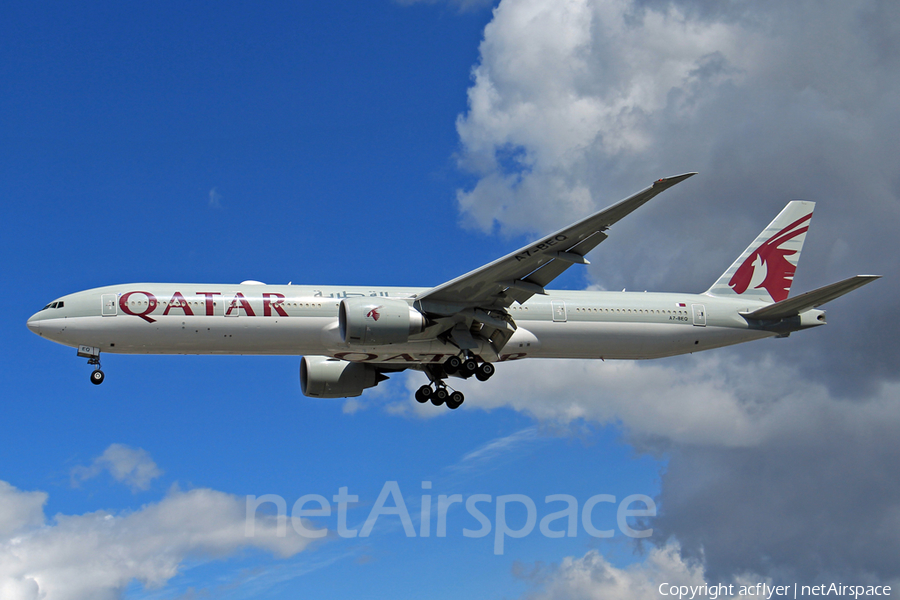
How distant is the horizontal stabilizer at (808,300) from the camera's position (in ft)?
98.5

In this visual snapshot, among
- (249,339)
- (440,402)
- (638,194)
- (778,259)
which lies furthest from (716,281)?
(249,339)

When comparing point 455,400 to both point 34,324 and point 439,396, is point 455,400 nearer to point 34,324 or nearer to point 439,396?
point 439,396

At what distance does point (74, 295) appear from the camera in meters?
31.5

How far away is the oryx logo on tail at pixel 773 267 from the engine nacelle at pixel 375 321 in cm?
1615

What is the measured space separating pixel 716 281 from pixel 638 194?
15.8 meters

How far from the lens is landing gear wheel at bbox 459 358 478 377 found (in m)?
33.2

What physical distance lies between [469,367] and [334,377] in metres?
7.49

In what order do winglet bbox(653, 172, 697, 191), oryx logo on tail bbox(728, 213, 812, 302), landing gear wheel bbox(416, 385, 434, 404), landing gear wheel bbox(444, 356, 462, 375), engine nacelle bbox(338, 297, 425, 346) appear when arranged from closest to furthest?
1. winglet bbox(653, 172, 697, 191)
2. engine nacelle bbox(338, 297, 425, 346)
3. landing gear wheel bbox(444, 356, 462, 375)
4. landing gear wheel bbox(416, 385, 434, 404)
5. oryx logo on tail bbox(728, 213, 812, 302)

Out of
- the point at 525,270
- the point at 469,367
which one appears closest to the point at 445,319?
the point at 469,367

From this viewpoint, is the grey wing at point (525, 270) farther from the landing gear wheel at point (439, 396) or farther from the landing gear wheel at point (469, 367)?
the landing gear wheel at point (439, 396)

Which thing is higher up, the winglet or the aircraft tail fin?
the aircraft tail fin

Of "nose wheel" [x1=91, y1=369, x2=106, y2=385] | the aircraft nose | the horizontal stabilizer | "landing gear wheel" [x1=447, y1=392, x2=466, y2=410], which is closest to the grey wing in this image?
"landing gear wheel" [x1=447, y1=392, x2=466, y2=410]

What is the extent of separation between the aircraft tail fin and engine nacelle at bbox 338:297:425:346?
49.4ft

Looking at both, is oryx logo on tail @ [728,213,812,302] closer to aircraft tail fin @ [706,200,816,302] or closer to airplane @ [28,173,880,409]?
aircraft tail fin @ [706,200,816,302]
